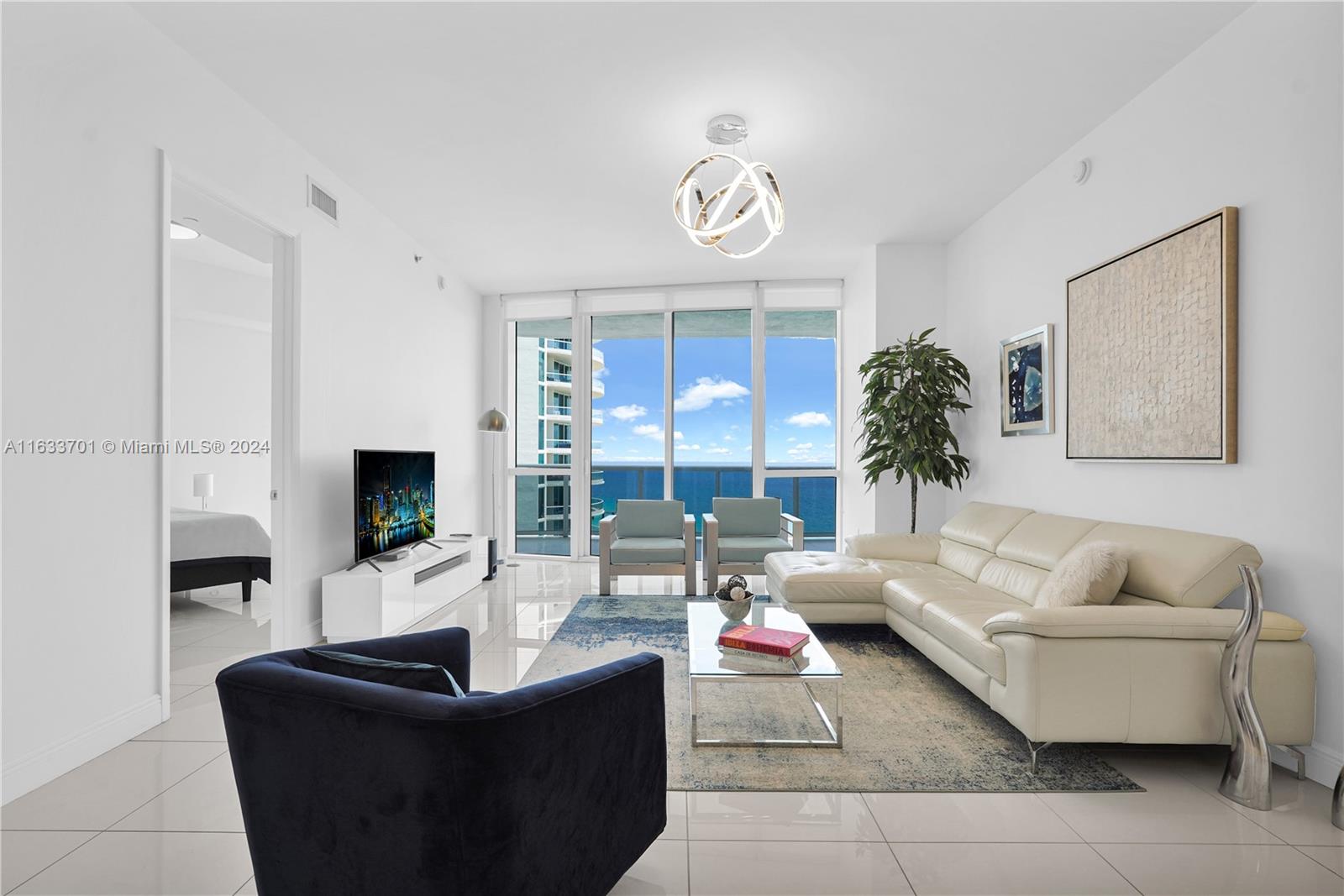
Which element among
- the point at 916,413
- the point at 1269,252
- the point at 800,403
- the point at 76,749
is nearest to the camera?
the point at 76,749

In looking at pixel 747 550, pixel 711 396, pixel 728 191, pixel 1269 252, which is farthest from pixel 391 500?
pixel 1269 252

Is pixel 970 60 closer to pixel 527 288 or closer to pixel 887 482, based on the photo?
pixel 887 482

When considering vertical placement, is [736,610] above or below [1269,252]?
below

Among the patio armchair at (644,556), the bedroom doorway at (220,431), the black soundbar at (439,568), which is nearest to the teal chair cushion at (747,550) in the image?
the patio armchair at (644,556)

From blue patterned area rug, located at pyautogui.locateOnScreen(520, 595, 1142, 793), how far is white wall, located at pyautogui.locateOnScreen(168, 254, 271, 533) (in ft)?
15.3

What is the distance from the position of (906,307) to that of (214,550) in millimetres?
5555

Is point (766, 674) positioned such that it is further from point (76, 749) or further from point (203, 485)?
point (203, 485)

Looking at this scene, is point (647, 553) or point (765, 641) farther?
point (647, 553)

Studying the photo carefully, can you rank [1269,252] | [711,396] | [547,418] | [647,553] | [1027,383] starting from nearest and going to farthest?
[1269,252]
[1027,383]
[647,553]
[711,396]
[547,418]

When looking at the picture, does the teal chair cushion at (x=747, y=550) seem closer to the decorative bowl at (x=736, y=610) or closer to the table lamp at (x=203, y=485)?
the decorative bowl at (x=736, y=610)

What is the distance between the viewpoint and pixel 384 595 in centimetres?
403

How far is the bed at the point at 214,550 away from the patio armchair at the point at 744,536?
333 cm

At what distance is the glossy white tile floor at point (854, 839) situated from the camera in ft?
5.95

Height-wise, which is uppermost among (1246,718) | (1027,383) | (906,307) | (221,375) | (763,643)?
(906,307)
